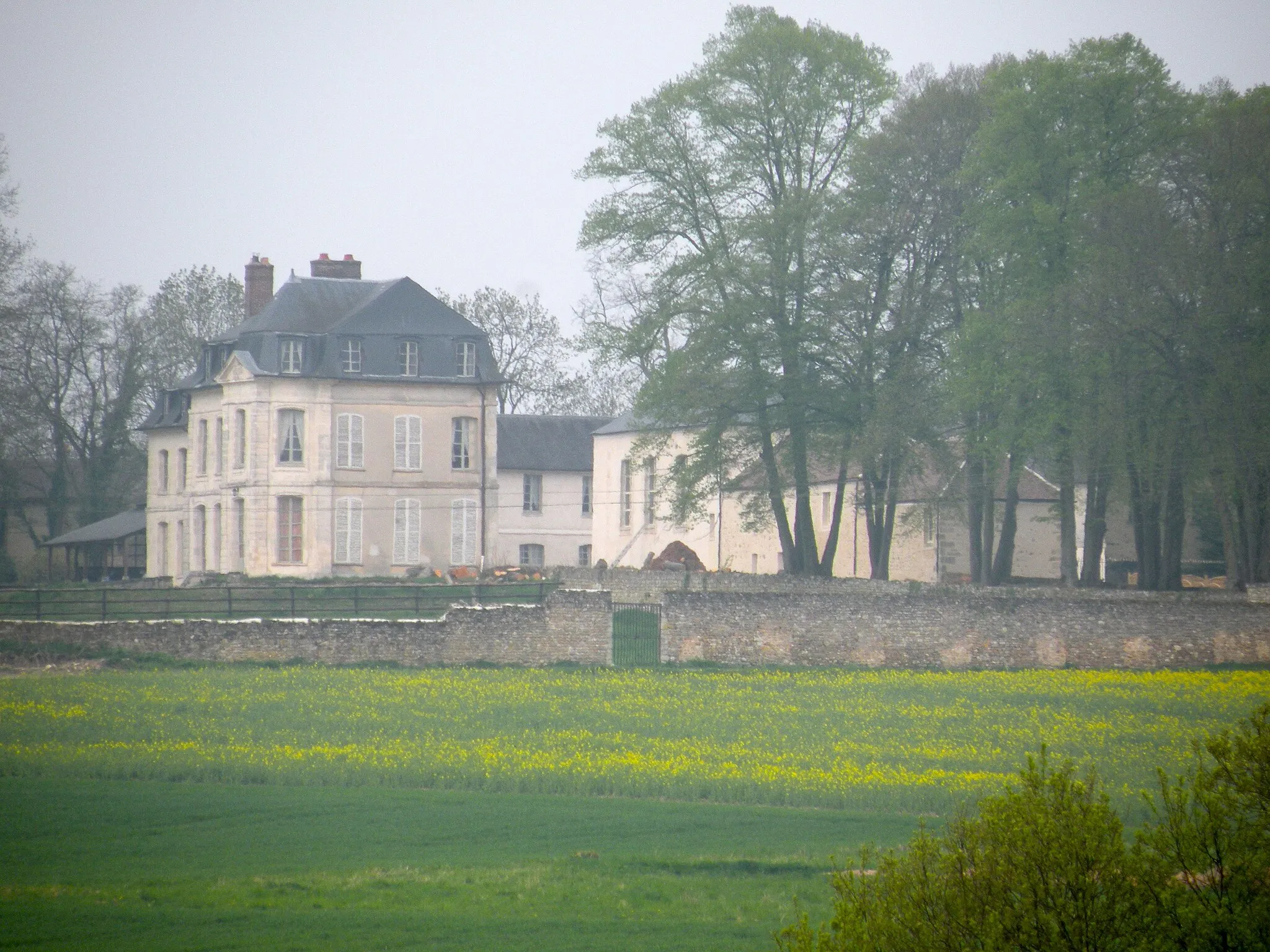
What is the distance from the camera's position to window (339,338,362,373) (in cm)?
5278

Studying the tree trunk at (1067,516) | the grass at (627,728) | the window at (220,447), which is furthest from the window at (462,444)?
the tree trunk at (1067,516)

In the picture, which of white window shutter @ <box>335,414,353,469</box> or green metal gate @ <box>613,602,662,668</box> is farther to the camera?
white window shutter @ <box>335,414,353,469</box>

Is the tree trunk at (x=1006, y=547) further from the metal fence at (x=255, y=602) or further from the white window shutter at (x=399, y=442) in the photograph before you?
the white window shutter at (x=399, y=442)

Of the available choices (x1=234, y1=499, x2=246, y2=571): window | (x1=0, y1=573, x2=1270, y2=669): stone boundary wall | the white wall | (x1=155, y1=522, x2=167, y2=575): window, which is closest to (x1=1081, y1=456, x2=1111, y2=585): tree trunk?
(x1=0, y1=573, x2=1270, y2=669): stone boundary wall

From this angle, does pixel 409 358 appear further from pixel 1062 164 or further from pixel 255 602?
pixel 1062 164

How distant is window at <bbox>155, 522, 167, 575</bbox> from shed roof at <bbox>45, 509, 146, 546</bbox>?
1.98 metres

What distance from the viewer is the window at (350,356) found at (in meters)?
52.8

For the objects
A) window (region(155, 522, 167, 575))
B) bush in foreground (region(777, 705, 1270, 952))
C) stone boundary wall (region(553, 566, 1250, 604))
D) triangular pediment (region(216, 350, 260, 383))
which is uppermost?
triangular pediment (region(216, 350, 260, 383))

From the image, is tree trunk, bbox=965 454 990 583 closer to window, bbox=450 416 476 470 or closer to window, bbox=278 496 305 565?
window, bbox=450 416 476 470

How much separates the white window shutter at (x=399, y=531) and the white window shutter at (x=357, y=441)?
6.55ft

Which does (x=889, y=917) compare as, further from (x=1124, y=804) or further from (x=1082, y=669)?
(x=1082, y=669)

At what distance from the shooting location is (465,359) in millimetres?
54250

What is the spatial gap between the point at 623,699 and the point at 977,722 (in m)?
6.55

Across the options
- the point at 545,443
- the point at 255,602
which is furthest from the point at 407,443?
the point at 255,602
